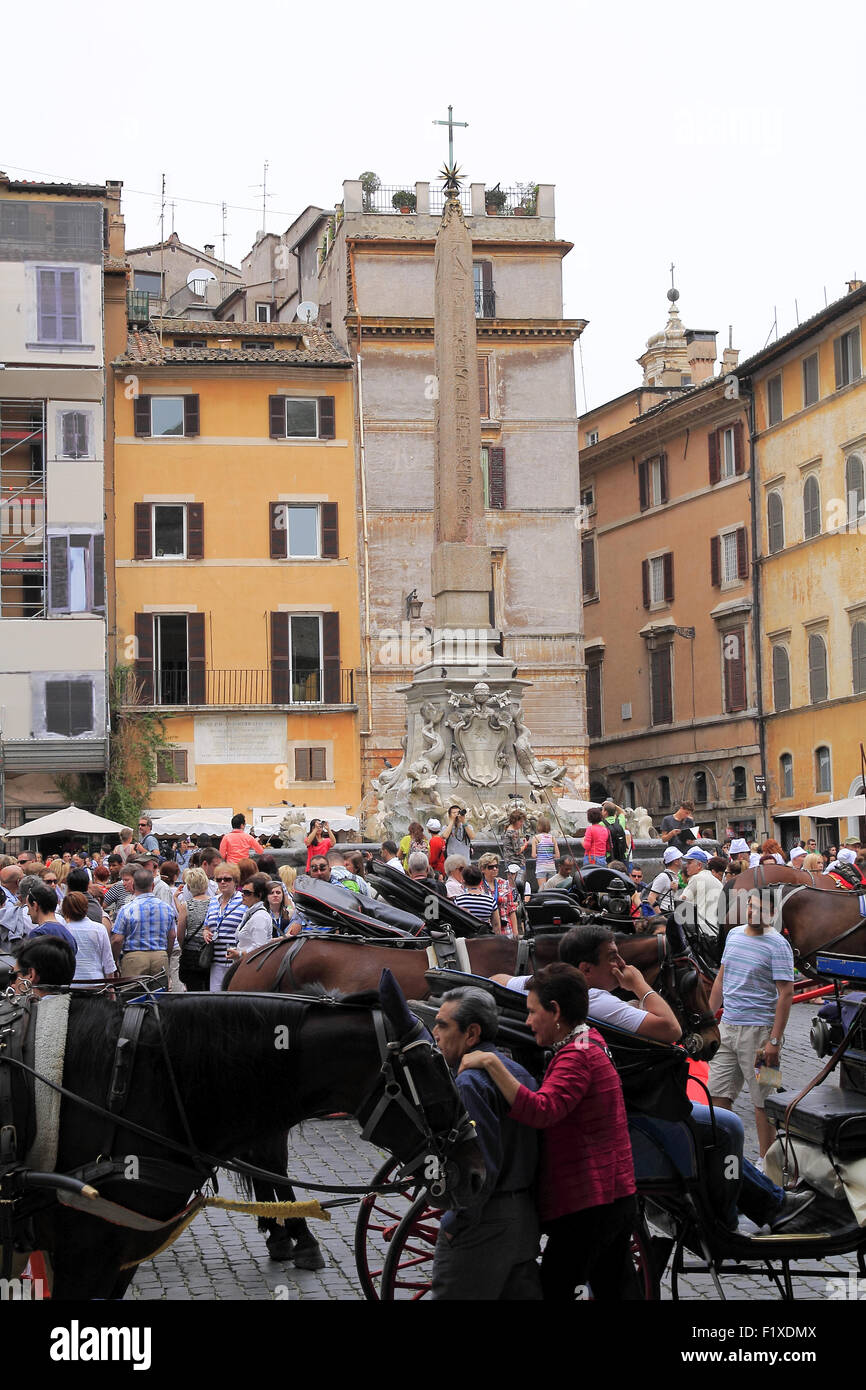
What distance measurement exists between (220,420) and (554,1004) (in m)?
36.9

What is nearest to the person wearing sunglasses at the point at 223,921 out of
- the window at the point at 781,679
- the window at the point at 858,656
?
the window at the point at 858,656

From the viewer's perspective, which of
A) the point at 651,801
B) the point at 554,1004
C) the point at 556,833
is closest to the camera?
the point at 554,1004

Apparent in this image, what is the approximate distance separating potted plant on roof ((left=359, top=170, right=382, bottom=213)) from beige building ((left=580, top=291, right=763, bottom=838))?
938 centimetres

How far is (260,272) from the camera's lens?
5528cm

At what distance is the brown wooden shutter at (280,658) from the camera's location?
40.4 meters

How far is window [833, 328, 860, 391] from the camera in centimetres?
3903

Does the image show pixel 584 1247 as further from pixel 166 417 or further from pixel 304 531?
pixel 166 417

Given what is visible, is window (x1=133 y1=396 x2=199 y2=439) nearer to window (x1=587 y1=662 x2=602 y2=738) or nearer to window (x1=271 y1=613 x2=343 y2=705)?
window (x1=271 y1=613 x2=343 y2=705)

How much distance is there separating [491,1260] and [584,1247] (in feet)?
1.13

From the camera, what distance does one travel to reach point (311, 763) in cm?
4016

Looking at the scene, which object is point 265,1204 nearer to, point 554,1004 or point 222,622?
point 554,1004

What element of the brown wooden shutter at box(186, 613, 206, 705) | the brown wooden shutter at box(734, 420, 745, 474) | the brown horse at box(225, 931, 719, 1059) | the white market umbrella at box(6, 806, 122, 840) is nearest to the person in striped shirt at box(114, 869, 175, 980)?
the brown horse at box(225, 931, 719, 1059)

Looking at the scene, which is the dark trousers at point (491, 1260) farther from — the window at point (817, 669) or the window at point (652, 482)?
the window at point (652, 482)
